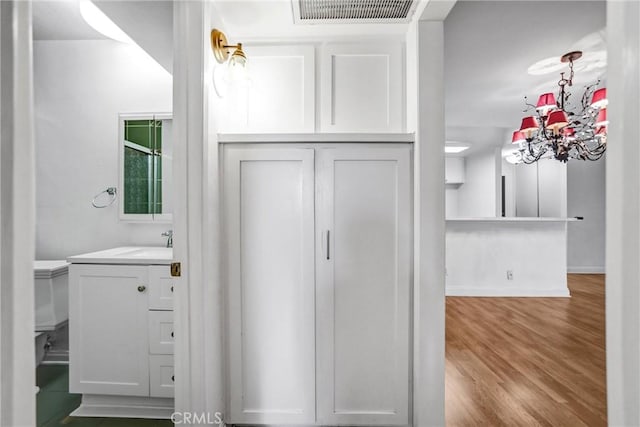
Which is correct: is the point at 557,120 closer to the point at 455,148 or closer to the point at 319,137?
the point at 319,137

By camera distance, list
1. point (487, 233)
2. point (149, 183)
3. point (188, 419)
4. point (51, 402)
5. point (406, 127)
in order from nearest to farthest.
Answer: point (188, 419) < point (406, 127) < point (51, 402) < point (149, 183) < point (487, 233)

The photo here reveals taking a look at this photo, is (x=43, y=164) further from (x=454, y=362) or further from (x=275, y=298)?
(x=454, y=362)

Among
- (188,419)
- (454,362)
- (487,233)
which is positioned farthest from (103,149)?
(487,233)

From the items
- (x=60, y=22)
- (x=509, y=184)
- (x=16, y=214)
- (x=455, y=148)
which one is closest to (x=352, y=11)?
(x=16, y=214)

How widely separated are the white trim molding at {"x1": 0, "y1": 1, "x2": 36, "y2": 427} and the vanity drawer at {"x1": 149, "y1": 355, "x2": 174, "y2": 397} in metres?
1.34

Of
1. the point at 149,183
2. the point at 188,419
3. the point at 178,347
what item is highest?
the point at 149,183

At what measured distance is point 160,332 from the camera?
186 cm

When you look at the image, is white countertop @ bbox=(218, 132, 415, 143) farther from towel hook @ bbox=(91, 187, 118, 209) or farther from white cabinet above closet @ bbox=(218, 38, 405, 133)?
towel hook @ bbox=(91, 187, 118, 209)

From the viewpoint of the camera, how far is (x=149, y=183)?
94.7 inches

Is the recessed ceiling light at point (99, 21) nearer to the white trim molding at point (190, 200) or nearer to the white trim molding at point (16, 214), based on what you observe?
the white trim molding at point (190, 200)

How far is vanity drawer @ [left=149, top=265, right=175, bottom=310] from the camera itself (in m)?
1.86

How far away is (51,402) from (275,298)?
1684mm

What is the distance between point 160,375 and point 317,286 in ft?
3.59

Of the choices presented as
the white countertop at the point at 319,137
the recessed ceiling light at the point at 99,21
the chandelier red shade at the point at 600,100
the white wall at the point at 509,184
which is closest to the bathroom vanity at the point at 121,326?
the white countertop at the point at 319,137
